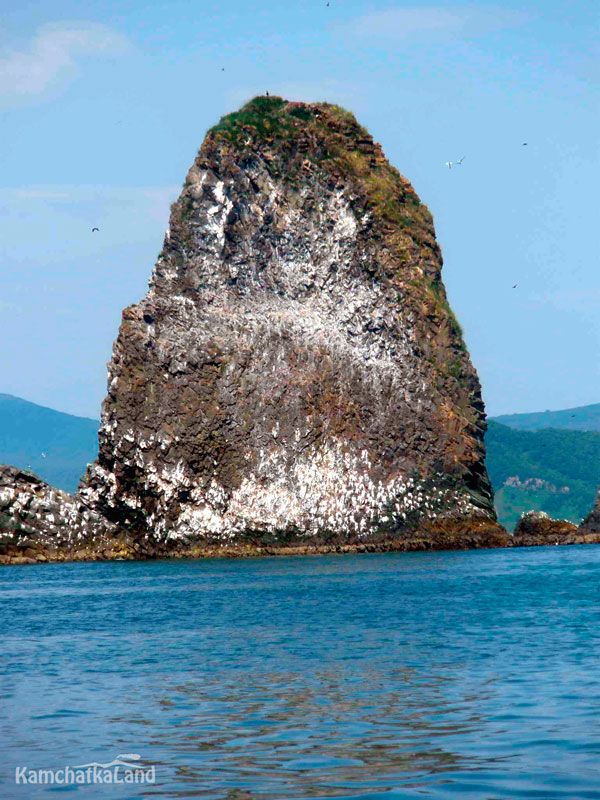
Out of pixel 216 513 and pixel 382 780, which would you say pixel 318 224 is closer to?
pixel 216 513

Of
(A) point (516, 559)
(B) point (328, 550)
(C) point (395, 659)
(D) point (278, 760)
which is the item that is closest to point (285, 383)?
(B) point (328, 550)

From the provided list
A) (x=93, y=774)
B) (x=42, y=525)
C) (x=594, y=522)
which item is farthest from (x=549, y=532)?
(x=93, y=774)

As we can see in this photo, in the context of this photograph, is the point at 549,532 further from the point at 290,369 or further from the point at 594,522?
the point at 290,369

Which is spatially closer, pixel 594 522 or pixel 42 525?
pixel 42 525

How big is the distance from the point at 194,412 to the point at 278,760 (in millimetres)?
71495

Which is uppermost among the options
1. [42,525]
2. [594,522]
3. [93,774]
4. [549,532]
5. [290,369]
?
[290,369]

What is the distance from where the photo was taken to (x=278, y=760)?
17.1 m

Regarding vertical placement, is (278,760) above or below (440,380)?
below

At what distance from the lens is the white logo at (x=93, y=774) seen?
1627 cm

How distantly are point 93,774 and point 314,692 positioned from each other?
7.53 m

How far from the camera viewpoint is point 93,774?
16.6 m

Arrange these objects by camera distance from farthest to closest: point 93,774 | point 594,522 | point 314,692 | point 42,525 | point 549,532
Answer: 1. point 594,522
2. point 549,532
3. point 42,525
4. point 314,692
5. point 93,774

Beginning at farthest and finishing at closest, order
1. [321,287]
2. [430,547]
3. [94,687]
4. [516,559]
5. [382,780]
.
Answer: [321,287], [430,547], [516,559], [94,687], [382,780]

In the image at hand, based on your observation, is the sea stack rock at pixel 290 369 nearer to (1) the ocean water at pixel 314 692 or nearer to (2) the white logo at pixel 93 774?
(1) the ocean water at pixel 314 692
